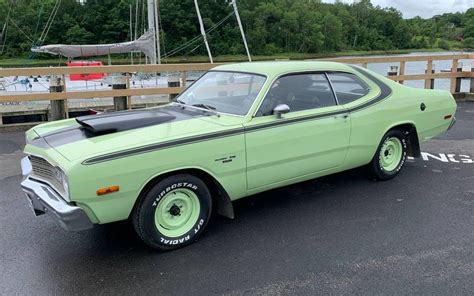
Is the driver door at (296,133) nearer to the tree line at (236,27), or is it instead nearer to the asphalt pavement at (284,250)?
the asphalt pavement at (284,250)

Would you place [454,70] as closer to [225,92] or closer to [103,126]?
[225,92]

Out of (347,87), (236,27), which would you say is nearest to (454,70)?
(347,87)

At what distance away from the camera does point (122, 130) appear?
12.8 feet

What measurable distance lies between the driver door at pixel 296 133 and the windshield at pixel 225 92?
195 millimetres

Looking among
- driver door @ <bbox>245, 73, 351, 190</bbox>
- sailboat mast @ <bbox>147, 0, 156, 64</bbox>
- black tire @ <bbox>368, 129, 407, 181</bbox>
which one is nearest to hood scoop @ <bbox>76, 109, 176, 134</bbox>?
Answer: driver door @ <bbox>245, 73, 351, 190</bbox>

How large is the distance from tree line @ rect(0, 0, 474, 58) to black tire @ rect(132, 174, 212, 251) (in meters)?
27.8

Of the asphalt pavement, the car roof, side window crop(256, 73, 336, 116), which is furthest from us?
the car roof

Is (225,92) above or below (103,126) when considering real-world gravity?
above

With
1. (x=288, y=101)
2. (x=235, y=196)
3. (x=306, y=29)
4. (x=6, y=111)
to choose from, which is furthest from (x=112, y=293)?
(x=306, y=29)

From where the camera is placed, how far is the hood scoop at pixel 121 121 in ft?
12.8

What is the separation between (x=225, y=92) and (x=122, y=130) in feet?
4.36

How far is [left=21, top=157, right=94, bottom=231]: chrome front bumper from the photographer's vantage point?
10.7 feet

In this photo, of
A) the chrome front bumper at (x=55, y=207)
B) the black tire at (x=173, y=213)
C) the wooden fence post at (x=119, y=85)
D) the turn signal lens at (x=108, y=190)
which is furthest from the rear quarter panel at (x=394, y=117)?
the wooden fence post at (x=119, y=85)

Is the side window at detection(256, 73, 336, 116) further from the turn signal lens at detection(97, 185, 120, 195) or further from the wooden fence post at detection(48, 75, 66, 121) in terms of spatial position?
Answer: the wooden fence post at detection(48, 75, 66, 121)
